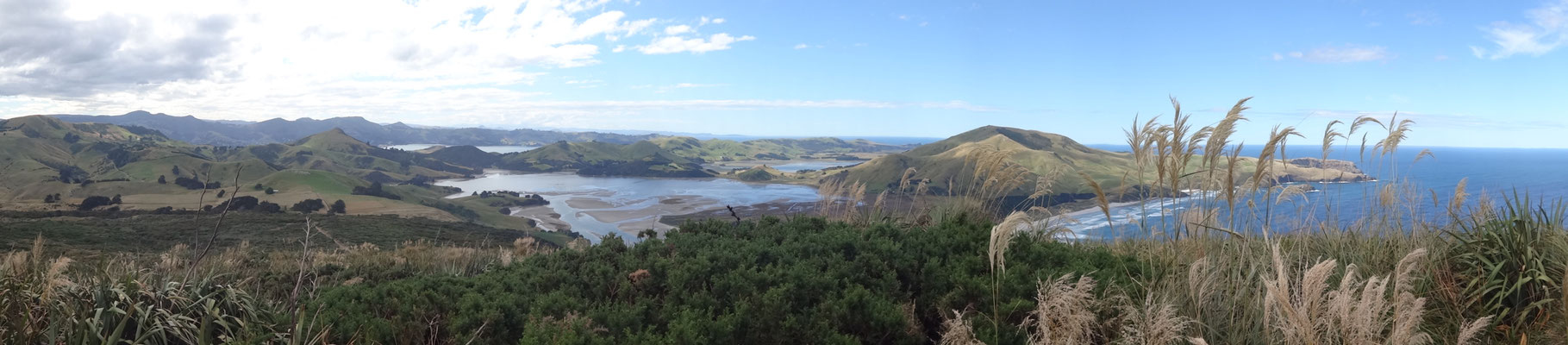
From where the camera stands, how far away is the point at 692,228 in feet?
21.9

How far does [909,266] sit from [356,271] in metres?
5.66

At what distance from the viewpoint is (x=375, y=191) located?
337ft

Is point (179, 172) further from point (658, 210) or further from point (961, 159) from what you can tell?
point (961, 159)

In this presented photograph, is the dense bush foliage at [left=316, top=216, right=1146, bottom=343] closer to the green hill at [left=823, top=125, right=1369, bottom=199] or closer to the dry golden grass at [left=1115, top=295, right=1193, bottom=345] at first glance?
the dry golden grass at [left=1115, top=295, right=1193, bottom=345]

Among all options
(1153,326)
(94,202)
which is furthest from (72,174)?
(1153,326)

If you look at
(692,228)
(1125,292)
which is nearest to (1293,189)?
(1125,292)

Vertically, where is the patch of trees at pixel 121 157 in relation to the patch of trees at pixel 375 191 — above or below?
above

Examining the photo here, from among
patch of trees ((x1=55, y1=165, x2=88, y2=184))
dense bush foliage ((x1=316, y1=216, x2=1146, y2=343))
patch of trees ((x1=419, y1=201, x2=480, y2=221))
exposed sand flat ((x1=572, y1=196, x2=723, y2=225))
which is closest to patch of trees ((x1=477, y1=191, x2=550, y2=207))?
exposed sand flat ((x1=572, y1=196, x2=723, y2=225))

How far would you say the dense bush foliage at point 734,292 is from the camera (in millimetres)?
3879

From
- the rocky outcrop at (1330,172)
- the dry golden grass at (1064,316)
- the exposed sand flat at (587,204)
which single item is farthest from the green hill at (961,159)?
the dry golden grass at (1064,316)

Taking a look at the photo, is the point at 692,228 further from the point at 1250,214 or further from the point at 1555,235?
the point at 1555,235

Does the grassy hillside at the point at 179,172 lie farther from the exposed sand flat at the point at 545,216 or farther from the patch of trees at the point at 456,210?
the exposed sand flat at the point at 545,216

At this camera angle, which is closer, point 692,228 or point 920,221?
point 692,228

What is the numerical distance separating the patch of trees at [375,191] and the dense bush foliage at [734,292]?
10802 centimetres
